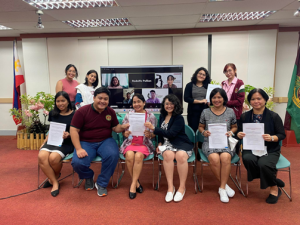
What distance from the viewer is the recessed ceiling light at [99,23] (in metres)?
4.71

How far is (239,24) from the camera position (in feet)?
16.4

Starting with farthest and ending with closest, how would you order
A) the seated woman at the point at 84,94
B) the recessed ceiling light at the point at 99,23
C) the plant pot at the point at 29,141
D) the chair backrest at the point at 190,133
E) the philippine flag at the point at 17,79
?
the philippine flag at the point at 17,79 < the plant pot at the point at 29,141 < the recessed ceiling light at the point at 99,23 < the seated woman at the point at 84,94 < the chair backrest at the point at 190,133

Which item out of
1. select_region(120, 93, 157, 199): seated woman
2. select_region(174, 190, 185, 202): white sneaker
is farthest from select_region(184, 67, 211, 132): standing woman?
select_region(174, 190, 185, 202): white sneaker

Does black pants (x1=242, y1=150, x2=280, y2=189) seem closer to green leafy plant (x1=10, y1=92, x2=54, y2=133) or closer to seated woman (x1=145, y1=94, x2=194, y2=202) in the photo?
seated woman (x1=145, y1=94, x2=194, y2=202)

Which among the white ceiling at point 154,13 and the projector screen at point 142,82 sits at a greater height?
the white ceiling at point 154,13

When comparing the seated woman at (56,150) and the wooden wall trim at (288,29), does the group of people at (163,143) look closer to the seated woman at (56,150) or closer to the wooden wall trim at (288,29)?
the seated woman at (56,150)

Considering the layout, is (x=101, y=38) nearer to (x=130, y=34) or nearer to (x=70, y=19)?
(x=130, y=34)

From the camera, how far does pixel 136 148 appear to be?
2990 mm

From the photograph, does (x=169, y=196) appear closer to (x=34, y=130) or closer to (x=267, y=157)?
(x=267, y=157)

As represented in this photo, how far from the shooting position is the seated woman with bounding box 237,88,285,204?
2553 mm

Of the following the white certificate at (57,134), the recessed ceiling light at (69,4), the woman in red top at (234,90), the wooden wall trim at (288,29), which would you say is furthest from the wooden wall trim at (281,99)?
the white certificate at (57,134)

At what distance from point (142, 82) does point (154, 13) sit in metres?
1.35

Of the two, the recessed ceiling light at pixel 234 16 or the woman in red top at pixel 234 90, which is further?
the recessed ceiling light at pixel 234 16

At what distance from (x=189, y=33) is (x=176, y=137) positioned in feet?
11.0
